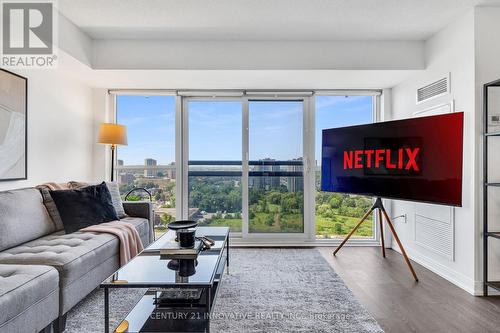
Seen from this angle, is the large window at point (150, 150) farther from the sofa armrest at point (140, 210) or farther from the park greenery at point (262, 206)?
the sofa armrest at point (140, 210)

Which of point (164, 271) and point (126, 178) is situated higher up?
point (126, 178)

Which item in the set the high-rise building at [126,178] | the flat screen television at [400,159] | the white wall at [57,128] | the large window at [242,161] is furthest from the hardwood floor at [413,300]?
the white wall at [57,128]

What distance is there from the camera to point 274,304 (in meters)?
2.22

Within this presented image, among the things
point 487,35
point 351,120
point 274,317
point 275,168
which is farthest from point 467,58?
point 274,317

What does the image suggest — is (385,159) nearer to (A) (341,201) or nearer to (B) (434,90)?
(B) (434,90)

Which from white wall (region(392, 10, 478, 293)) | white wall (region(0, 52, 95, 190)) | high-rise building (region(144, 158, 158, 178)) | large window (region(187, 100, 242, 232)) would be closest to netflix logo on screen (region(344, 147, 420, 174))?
white wall (region(392, 10, 478, 293))

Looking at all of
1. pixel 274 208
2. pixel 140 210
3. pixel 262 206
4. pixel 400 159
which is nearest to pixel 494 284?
pixel 400 159

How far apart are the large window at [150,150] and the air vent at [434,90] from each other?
323 centimetres

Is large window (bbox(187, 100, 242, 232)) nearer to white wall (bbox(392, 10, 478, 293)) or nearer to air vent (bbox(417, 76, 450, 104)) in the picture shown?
air vent (bbox(417, 76, 450, 104))

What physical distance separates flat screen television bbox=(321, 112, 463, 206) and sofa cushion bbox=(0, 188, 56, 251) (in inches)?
119

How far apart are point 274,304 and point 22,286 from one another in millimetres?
1648

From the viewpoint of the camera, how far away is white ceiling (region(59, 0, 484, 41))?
249 centimetres

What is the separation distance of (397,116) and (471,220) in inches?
68.1

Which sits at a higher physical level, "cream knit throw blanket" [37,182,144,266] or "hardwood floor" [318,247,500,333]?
"cream knit throw blanket" [37,182,144,266]
